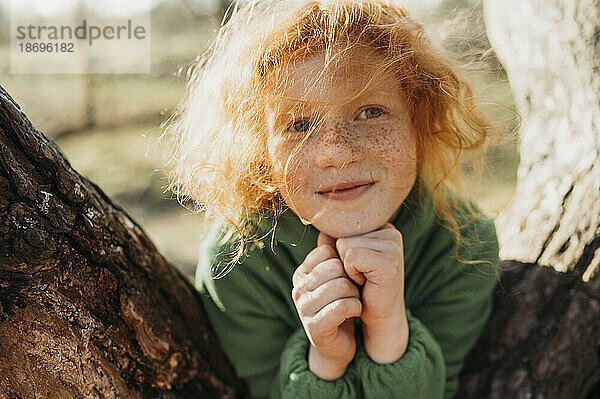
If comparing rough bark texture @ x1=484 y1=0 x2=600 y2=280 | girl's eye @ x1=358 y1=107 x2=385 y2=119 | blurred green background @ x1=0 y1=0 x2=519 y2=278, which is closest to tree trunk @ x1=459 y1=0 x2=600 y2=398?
rough bark texture @ x1=484 y1=0 x2=600 y2=280

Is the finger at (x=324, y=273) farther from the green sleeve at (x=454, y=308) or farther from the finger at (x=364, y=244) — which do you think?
the green sleeve at (x=454, y=308)

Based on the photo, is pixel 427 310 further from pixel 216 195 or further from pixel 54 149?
pixel 54 149

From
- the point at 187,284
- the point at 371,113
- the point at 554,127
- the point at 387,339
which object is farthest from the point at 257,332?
the point at 554,127

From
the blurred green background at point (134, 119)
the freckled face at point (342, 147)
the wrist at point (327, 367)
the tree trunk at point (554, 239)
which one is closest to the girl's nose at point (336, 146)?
the freckled face at point (342, 147)

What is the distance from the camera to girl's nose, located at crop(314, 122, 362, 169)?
0.86 meters

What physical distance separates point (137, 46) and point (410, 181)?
289 cm

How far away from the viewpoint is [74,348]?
0.85 m

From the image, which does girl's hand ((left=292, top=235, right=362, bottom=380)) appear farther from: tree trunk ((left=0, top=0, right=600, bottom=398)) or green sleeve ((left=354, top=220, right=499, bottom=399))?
A: tree trunk ((left=0, top=0, right=600, bottom=398))

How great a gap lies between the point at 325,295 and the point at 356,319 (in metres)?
0.22

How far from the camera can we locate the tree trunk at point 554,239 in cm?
113

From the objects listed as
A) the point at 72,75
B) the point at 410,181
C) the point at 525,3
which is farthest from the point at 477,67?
the point at 72,75

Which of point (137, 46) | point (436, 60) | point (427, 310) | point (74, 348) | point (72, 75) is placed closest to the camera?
point (74, 348)

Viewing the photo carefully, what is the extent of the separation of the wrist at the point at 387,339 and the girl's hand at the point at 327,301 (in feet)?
0.13

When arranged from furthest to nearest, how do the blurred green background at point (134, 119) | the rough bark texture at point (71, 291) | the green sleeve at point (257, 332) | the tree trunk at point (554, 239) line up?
the blurred green background at point (134, 119), the tree trunk at point (554, 239), the green sleeve at point (257, 332), the rough bark texture at point (71, 291)
